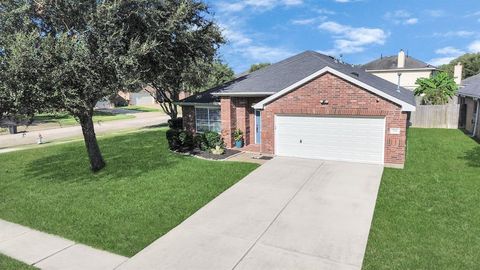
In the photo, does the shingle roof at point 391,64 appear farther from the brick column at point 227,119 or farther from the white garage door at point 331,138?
the white garage door at point 331,138

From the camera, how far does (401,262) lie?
247 inches

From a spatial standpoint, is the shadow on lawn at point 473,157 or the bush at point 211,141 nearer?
the shadow on lawn at point 473,157

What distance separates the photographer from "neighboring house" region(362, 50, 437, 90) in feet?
140

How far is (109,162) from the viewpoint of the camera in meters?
15.5

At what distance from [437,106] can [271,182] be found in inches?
745

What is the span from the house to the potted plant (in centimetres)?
23

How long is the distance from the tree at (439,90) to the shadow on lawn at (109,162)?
Result: 70.9 ft

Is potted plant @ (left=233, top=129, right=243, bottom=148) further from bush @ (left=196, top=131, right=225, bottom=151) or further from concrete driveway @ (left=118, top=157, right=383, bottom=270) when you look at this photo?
concrete driveway @ (left=118, top=157, right=383, bottom=270)

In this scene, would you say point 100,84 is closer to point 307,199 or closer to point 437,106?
point 307,199

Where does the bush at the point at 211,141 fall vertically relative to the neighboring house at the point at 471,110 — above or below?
below

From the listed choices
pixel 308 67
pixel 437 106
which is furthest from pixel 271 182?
pixel 437 106

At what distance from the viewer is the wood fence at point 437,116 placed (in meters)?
23.6

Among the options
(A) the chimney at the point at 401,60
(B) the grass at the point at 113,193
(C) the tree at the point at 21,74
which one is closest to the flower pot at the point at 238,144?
(B) the grass at the point at 113,193

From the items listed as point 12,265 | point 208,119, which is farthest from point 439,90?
point 12,265
